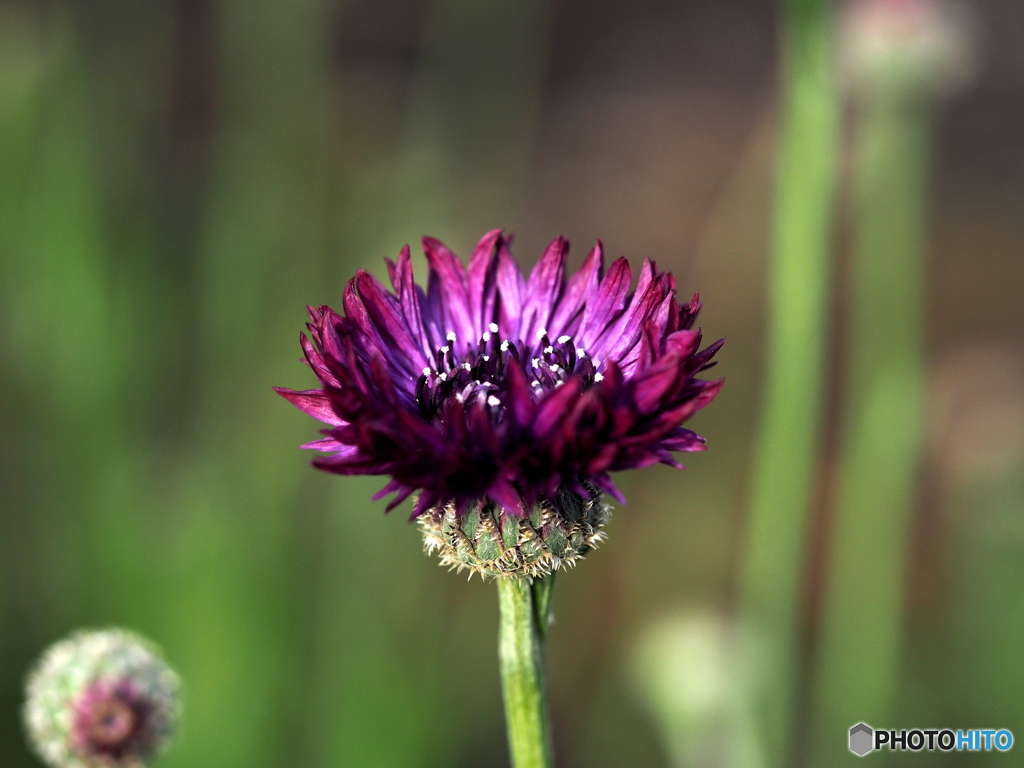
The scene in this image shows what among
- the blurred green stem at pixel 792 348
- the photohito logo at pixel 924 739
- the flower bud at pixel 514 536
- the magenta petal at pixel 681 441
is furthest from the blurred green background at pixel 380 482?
the flower bud at pixel 514 536

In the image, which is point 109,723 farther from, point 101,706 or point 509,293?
point 509,293

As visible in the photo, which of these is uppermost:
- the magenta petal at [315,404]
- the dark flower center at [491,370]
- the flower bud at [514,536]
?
the dark flower center at [491,370]

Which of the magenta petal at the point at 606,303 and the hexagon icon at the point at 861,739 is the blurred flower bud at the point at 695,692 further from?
the magenta petal at the point at 606,303

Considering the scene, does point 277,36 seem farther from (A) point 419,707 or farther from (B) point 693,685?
(B) point 693,685

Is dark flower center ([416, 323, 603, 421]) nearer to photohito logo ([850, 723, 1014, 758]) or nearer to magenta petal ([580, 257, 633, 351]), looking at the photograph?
magenta petal ([580, 257, 633, 351])

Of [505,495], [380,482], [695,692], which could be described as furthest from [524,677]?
[380,482]

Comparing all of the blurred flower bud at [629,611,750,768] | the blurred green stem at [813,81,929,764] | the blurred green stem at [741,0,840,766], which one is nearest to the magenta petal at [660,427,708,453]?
the blurred green stem at [741,0,840,766]
